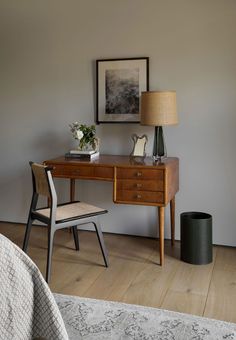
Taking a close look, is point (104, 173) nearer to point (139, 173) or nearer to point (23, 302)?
point (139, 173)

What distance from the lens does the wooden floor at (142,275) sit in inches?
96.0

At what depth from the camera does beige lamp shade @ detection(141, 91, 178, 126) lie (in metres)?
3.02

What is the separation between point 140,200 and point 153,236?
69 cm

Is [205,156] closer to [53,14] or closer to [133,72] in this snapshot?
[133,72]

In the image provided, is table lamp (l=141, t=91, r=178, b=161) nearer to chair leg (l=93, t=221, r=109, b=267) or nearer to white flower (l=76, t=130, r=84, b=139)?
white flower (l=76, t=130, r=84, b=139)

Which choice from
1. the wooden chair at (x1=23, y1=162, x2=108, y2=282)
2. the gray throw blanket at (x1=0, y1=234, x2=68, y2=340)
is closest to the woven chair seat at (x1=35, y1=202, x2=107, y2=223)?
the wooden chair at (x1=23, y1=162, x2=108, y2=282)

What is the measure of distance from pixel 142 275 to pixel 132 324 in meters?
0.66

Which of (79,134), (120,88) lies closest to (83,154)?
(79,134)

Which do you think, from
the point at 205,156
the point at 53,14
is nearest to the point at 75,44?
the point at 53,14

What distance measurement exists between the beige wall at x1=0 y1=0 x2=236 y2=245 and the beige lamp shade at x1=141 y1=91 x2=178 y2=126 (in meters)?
0.34

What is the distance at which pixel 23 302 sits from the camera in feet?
4.66

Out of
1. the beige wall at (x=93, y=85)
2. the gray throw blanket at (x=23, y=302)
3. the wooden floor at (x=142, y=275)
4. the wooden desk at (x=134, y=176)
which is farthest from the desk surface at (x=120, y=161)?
the gray throw blanket at (x=23, y=302)

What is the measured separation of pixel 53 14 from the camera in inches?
143

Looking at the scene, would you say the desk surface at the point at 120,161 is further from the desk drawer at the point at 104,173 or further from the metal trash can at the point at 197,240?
the metal trash can at the point at 197,240
